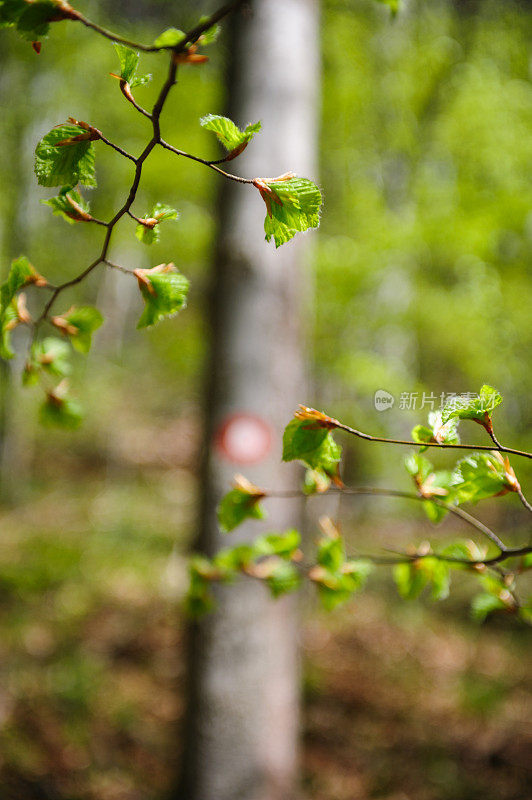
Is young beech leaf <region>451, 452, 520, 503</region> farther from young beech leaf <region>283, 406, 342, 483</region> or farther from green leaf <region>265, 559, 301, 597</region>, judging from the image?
green leaf <region>265, 559, 301, 597</region>

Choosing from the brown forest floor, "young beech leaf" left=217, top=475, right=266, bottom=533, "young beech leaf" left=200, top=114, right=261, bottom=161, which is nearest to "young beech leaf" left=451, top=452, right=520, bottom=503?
"young beech leaf" left=217, top=475, right=266, bottom=533

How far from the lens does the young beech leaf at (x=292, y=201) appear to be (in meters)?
0.44

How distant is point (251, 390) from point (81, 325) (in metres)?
0.94

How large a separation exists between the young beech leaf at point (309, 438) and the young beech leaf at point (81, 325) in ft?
0.96

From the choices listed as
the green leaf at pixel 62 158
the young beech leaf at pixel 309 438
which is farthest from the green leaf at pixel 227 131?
the young beech leaf at pixel 309 438

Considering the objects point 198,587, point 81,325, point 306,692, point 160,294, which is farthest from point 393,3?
point 306,692

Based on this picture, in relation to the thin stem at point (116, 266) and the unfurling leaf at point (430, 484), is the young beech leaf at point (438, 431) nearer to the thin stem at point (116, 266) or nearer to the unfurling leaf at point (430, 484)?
the unfurling leaf at point (430, 484)

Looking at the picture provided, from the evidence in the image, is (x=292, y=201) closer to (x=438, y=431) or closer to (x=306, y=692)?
(x=438, y=431)

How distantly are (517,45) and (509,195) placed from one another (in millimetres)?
1920

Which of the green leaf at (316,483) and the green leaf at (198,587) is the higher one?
the green leaf at (316,483)

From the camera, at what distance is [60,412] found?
72 cm

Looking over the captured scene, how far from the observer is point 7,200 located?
6.04m

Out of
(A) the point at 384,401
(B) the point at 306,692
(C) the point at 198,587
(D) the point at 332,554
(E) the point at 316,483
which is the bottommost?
(B) the point at 306,692

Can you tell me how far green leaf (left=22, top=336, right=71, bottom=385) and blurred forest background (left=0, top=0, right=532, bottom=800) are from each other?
1.24 meters
